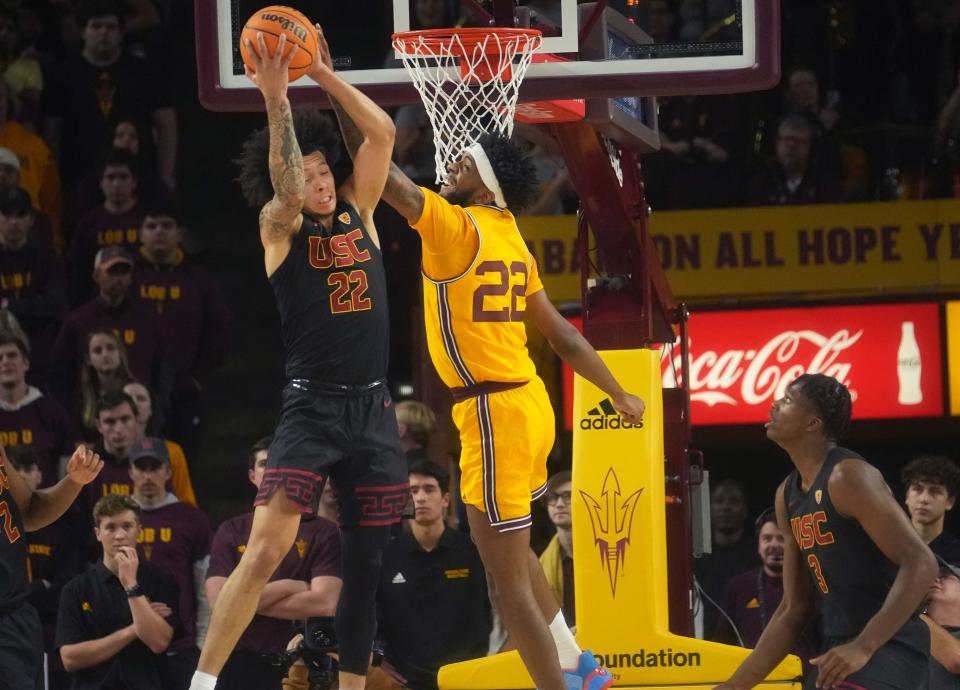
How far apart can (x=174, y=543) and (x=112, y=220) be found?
3.28 metres

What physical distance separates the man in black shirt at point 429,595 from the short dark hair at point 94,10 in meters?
5.72

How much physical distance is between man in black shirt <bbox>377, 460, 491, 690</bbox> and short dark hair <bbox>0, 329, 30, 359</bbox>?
3.04 metres

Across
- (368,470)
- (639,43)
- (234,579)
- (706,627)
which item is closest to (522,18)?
(639,43)

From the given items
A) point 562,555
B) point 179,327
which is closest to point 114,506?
point 562,555

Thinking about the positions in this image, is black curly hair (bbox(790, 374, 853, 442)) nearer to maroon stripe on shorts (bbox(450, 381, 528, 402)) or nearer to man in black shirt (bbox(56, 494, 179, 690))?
maroon stripe on shorts (bbox(450, 381, 528, 402))

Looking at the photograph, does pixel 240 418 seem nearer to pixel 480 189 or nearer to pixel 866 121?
pixel 866 121

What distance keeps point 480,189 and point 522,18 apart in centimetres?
109

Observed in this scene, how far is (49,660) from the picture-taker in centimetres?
995

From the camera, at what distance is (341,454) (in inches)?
241

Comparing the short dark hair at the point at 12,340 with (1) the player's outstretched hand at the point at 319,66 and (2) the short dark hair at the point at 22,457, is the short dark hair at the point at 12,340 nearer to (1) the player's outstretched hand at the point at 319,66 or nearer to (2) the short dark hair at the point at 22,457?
(2) the short dark hair at the point at 22,457

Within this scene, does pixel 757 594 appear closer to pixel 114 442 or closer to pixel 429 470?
pixel 429 470

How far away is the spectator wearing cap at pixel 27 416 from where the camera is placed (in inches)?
423

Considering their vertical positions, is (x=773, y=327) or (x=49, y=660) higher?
(x=773, y=327)

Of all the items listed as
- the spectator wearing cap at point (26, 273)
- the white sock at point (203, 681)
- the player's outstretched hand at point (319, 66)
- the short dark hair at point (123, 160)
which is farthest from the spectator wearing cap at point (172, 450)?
the player's outstretched hand at point (319, 66)
